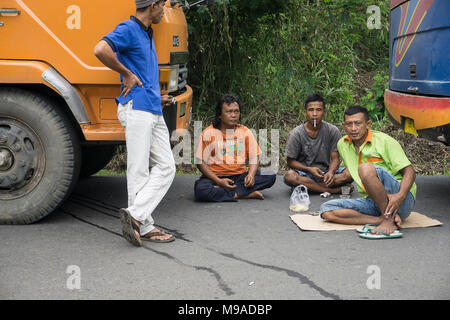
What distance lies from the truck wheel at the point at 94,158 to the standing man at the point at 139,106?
2.41 metres

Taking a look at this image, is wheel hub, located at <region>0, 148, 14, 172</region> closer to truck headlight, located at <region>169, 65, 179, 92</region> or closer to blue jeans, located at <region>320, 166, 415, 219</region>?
truck headlight, located at <region>169, 65, 179, 92</region>

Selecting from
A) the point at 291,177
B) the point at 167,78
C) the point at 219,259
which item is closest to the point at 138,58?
the point at 167,78

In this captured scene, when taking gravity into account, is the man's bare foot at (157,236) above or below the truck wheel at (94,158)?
below

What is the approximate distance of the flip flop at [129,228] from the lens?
14.4ft

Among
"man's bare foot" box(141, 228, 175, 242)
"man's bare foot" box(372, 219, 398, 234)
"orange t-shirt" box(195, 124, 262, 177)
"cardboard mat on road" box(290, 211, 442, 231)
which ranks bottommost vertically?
"cardboard mat on road" box(290, 211, 442, 231)

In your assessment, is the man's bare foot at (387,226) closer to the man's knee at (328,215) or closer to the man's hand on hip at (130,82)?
the man's knee at (328,215)

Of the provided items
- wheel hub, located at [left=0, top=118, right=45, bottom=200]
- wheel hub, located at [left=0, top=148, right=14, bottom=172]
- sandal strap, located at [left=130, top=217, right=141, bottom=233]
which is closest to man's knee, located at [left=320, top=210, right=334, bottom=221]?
sandal strap, located at [left=130, top=217, right=141, bottom=233]

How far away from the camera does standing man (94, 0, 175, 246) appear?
14.4ft

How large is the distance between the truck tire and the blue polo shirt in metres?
0.68

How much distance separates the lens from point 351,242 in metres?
4.52

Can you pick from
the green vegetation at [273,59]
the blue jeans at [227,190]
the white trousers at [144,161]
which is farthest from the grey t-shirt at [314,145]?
the green vegetation at [273,59]

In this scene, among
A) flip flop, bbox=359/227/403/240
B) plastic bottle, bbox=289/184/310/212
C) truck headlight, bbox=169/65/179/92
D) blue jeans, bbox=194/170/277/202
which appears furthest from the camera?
blue jeans, bbox=194/170/277/202

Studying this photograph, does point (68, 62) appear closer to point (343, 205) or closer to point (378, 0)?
point (343, 205)

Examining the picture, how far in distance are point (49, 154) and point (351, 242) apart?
2344 millimetres
